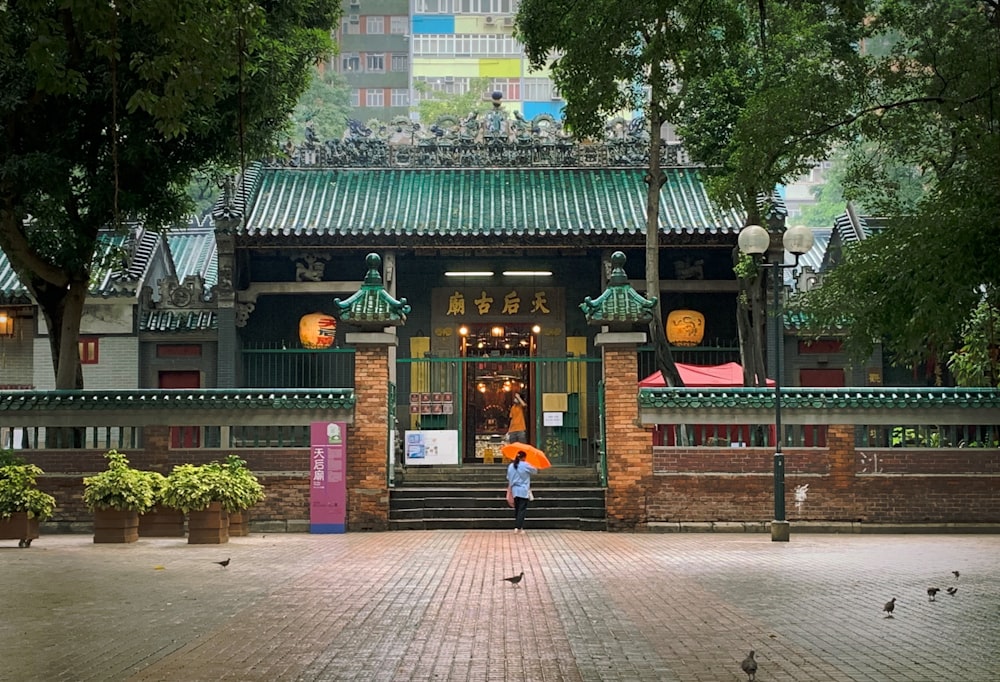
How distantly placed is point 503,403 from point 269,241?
5776mm

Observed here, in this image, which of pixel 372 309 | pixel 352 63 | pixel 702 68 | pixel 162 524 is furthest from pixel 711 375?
pixel 352 63

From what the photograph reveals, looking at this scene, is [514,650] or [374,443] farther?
[374,443]

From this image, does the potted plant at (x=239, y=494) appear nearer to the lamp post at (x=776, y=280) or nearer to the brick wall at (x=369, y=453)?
the brick wall at (x=369, y=453)

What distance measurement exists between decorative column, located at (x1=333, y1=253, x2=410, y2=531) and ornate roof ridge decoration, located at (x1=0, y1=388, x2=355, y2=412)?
36 cm

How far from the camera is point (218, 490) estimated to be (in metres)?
16.5

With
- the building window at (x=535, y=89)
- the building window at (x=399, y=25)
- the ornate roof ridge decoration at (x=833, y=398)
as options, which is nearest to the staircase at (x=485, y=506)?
the ornate roof ridge decoration at (x=833, y=398)

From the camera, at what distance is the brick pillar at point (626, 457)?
18.7 m

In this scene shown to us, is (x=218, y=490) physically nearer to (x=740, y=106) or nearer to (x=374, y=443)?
(x=374, y=443)

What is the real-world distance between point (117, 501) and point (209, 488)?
3.93ft

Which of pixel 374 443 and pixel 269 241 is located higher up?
pixel 269 241

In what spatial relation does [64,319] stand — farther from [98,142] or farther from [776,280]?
[776,280]

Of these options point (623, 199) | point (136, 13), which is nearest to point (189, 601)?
point (136, 13)

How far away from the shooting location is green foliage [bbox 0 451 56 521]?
1555 centimetres

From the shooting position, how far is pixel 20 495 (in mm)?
15602
